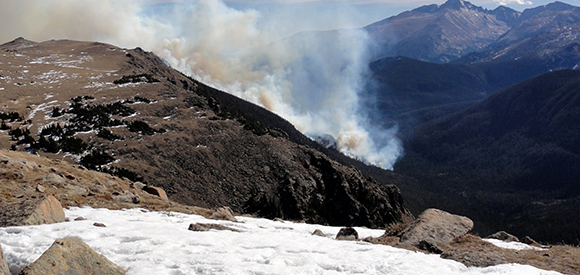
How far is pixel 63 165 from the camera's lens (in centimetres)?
2781

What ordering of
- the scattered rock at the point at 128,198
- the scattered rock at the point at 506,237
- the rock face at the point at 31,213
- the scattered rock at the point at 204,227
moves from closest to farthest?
the rock face at the point at 31,213 < the scattered rock at the point at 204,227 < the scattered rock at the point at 506,237 < the scattered rock at the point at 128,198

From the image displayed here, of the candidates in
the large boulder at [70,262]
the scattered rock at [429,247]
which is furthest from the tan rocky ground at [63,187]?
the scattered rock at [429,247]

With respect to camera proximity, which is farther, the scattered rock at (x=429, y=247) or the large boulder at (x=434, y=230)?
the large boulder at (x=434, y=230)

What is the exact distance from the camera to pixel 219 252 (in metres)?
13.5

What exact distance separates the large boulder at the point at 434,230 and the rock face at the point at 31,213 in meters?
14.8

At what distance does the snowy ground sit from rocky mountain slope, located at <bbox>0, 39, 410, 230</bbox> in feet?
129

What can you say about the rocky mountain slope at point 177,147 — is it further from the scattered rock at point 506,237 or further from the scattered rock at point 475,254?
the scattered rock at point 475,254

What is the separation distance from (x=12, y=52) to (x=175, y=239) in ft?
504

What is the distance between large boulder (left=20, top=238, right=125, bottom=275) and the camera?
986 cm

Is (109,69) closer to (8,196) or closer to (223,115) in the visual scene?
(223,115)

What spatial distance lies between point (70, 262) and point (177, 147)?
57062 mm

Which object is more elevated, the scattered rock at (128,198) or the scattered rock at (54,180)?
the scattered rock at (54,180)

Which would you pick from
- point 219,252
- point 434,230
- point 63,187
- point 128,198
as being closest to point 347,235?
point 434,230

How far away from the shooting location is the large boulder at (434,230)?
17375mm
